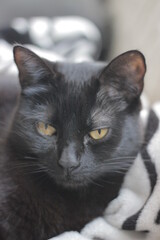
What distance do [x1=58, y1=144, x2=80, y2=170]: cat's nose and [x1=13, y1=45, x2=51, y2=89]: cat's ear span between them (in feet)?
0.74

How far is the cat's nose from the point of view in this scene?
3.18ft

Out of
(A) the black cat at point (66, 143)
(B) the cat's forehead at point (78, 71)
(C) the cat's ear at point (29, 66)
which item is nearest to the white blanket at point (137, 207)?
(A) the black cat at point (66, 143)

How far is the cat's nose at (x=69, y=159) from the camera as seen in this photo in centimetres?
97

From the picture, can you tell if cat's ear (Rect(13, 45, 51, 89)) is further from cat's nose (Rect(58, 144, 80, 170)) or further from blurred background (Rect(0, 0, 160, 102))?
blurred background (Rect(0, 0, 160, 102))

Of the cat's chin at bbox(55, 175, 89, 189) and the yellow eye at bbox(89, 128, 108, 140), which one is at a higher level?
the yellow eye at bbox(89, 128, 108, 140)

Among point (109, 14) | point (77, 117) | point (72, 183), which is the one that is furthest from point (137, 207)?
point (109, 14)

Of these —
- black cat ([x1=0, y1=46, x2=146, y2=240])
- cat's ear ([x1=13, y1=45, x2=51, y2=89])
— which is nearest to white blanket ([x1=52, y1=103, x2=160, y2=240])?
black cat ([x1=0, y1=46, x2=146, y2=240])

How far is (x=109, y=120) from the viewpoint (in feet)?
3.45

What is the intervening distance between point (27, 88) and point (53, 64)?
11 cm

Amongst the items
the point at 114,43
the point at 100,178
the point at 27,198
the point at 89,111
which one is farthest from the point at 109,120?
the point at 114,43

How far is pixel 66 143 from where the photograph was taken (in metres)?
0.99

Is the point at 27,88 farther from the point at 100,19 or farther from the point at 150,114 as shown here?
the point at 100,19

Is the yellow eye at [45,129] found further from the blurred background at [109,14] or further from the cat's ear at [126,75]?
the blurred background at [109,14]

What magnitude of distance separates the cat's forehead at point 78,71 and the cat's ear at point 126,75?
0.05m
